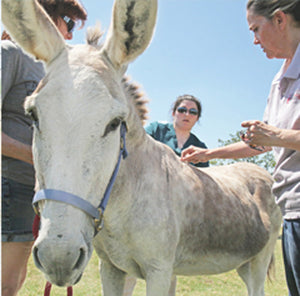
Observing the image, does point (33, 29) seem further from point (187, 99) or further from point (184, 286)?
point (184, 286)

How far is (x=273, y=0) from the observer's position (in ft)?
6.31

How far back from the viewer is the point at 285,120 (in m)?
1.88

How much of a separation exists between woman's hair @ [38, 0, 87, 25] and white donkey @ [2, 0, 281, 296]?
0.56 m

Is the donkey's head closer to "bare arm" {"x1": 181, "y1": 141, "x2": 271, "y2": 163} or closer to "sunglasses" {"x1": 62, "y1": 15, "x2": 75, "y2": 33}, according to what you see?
"sunglasses" {"x1": 62, "y1": 15, "x2": 75, "y2": 33}

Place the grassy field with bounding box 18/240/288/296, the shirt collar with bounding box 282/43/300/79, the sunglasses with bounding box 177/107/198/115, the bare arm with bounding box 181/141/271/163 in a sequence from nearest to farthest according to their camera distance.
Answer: the shirt collar with bounding box 282/43/300/79, the bare arm with bounding box 181/141/271/163, the sunglasses with bounding box 177/107/198/115, the grassy field with bounding box 18/240/288/296

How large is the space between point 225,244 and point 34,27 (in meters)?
2.33

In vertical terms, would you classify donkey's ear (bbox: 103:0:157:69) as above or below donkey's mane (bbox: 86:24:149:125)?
above

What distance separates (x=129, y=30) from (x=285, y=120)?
46.1 inches

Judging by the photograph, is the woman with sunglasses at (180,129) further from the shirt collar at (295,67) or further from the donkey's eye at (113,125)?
the donkey's eye at (113,125)

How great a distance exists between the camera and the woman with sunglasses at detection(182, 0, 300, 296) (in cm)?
180

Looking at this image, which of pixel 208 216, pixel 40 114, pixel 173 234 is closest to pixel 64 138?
pixel 40 114

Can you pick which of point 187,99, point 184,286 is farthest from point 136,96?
point 184,286

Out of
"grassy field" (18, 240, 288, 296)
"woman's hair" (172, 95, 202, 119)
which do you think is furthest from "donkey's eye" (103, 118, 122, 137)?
"grassy field" (18, 240, 288, 296)

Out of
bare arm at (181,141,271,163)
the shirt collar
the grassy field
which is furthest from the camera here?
the grassy field
